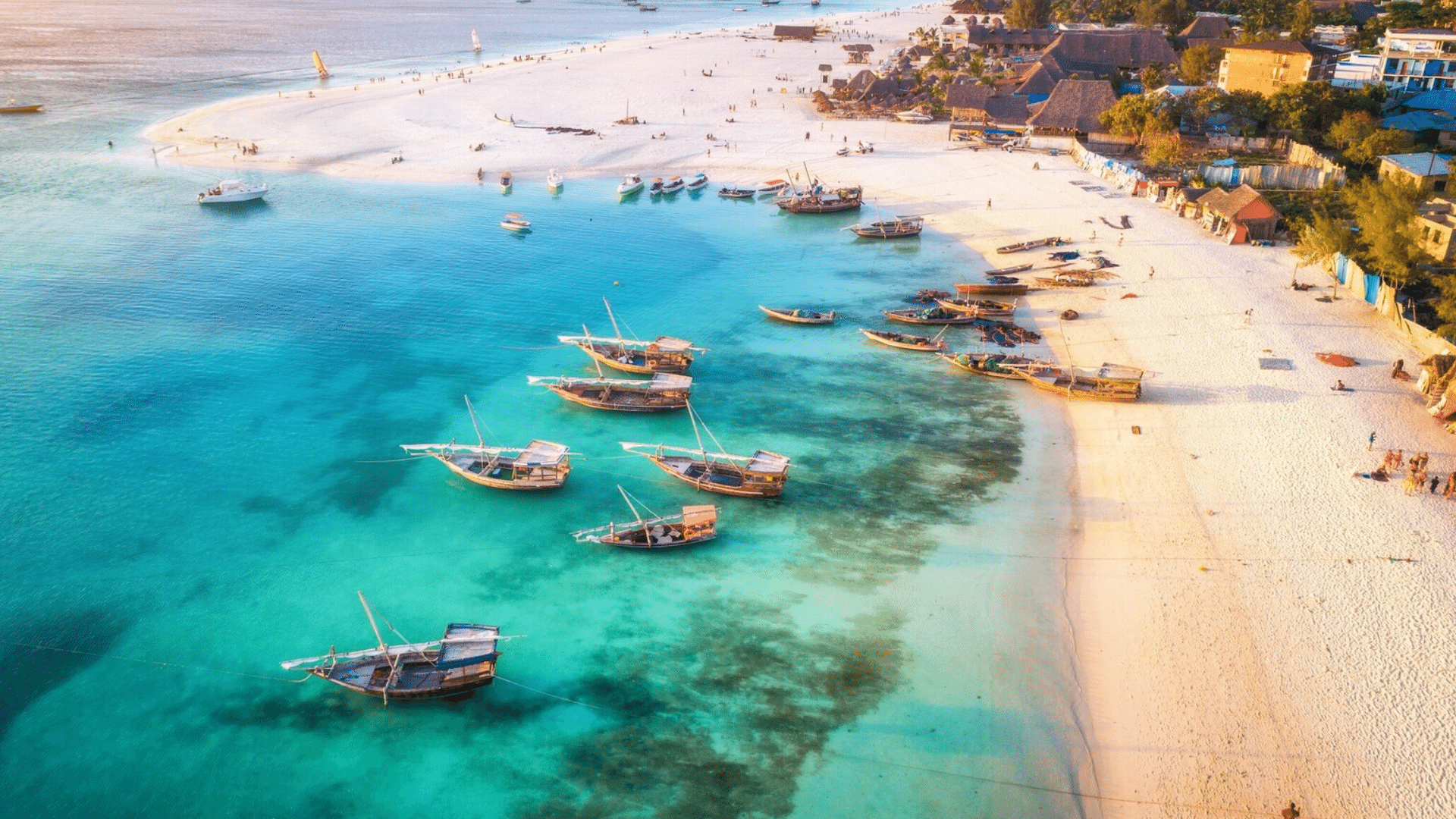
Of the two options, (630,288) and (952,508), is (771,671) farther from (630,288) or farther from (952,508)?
(630,288)

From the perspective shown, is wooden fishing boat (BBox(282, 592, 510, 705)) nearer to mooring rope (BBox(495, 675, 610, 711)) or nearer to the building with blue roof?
mooring rope (BBox(495, 675, 610, 711))

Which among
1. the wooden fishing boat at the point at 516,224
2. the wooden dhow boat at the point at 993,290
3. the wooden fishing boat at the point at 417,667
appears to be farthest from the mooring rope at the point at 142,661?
the wooden fishing boat at the point at 516,224

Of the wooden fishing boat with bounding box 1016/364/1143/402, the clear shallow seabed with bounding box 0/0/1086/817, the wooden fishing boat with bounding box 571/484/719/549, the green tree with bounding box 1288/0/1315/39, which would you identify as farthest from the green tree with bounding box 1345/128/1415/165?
the wooden fishing boat with bounding box 571/484/719/549

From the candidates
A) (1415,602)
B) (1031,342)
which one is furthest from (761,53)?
(1415,602)

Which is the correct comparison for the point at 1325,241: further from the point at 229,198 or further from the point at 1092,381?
the point at 229,198

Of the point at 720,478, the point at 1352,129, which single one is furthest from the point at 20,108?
the point at 1352,129
